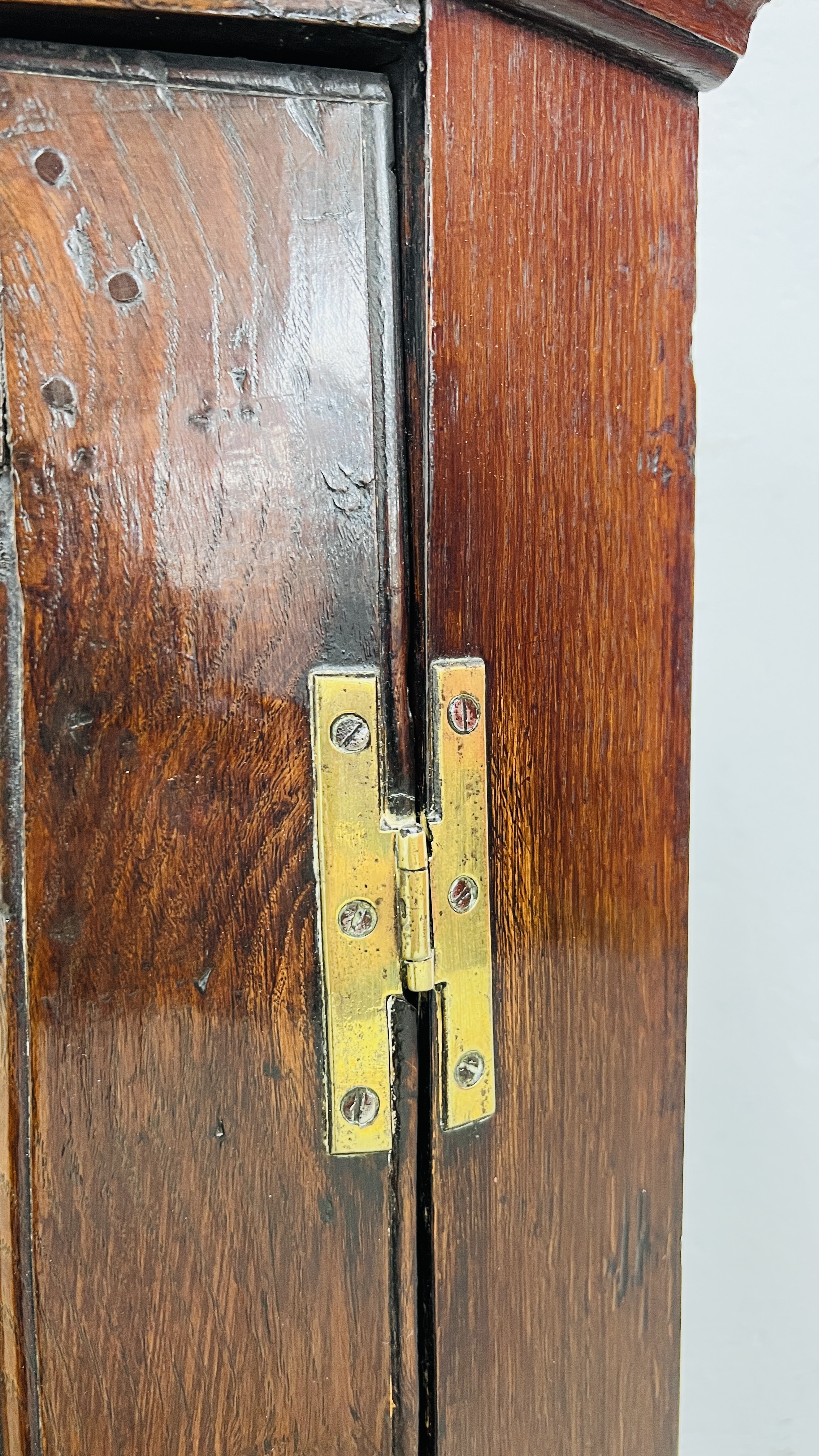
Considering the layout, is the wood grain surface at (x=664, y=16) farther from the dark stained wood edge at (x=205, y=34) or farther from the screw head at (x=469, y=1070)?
the screw head at (x=469, y=1070)

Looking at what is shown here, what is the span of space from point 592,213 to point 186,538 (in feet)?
0.78

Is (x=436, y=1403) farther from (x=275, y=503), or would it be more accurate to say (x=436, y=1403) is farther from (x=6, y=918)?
(x=275, y=503)

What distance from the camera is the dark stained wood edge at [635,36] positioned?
0.42 metres

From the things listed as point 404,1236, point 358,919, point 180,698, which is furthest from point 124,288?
point 404,1236

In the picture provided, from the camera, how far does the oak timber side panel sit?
1.41 ft

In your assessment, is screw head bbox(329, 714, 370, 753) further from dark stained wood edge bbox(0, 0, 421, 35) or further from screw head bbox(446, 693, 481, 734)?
dark stained wood edge bbox(0, 0, 421, 35)

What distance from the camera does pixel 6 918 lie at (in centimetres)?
40

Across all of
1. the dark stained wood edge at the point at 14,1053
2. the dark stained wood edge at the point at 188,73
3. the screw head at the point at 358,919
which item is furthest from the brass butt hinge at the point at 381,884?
the dark stained wood edge at the point at 188,73

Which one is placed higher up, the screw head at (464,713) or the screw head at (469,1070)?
the screw head at (464,713)

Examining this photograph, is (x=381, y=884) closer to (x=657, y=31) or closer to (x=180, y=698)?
(x=180, y=698)

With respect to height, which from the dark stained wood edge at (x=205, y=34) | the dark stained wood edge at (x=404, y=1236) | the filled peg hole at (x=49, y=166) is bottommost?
the dark stained wood edge at (x=404, y=1236)

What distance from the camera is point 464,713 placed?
1.44 ft

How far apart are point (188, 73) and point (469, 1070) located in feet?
1.40

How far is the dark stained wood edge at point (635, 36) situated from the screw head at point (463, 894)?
1.19 feet
